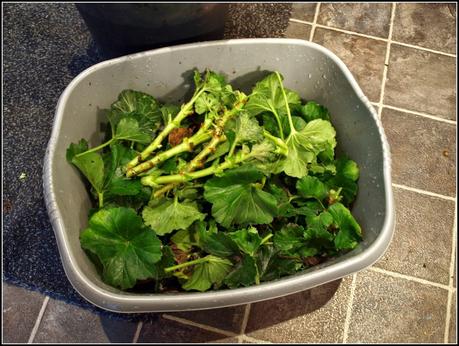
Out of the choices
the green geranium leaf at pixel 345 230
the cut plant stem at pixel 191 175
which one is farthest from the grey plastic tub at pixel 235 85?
the cut plant stem at pixel 191 175

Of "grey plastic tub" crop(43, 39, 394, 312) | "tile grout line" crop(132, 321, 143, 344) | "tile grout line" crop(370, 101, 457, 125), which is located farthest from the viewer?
"tile grout line" crop(370, 101, 457, 125)

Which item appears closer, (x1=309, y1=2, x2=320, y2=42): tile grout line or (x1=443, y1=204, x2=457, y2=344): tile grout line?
(x1=443, y1=204, x2=457, y2=344): tile grout line

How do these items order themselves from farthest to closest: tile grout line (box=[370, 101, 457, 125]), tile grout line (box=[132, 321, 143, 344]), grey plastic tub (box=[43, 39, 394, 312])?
tile grout line (box=[370, 101, 457, 125]) < tile grout line (box=[132, 321, 143, 344]) < grey plastic tub (box=[43, 39, 394, 312])

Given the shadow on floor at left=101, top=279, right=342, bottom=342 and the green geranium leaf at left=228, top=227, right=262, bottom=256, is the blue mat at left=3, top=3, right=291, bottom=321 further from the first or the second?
the green geranium leaf at left=228, top=227, right=262, bottom=256

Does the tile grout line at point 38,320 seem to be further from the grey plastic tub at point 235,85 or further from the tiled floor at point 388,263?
the grey plastic tub at point 235,85

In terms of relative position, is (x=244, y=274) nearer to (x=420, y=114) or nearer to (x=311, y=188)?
(x=311, y=188)

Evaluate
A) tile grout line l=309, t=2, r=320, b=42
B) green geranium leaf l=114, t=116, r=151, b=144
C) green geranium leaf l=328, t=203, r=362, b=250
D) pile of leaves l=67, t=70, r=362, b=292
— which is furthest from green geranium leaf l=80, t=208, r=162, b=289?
tile grout line l=309, t=2, r=320, b=42
